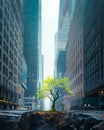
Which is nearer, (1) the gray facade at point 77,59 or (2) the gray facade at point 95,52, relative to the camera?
(2) the gray facade at point 95,52

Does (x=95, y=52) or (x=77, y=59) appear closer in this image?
(x=95, y=52)

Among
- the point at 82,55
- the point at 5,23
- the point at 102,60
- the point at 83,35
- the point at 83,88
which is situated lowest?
the point at 83,88

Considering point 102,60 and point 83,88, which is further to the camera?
point 83,88

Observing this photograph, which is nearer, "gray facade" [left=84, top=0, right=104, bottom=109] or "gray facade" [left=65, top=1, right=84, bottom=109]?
"gray facade" [left=84, top=0, right=104, bottom=109]

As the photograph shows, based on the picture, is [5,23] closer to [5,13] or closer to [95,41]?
[5,13]

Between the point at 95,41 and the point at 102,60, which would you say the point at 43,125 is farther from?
the point at 95,41

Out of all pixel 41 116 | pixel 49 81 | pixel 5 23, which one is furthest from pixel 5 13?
pixel 41 116

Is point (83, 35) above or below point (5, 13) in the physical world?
below

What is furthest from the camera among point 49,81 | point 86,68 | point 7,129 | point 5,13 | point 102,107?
point 5,13

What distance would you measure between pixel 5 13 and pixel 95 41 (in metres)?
46.4

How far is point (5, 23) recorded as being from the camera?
10988 centimetres

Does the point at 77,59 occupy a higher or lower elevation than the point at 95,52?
higher

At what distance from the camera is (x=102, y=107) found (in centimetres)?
8100

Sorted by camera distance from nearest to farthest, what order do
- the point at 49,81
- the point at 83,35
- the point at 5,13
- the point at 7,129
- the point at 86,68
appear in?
1. the point at 7,129
2. the point at 49,81
3. the point at 86,68
4. the point at 83,35
5. the point at 5,13
